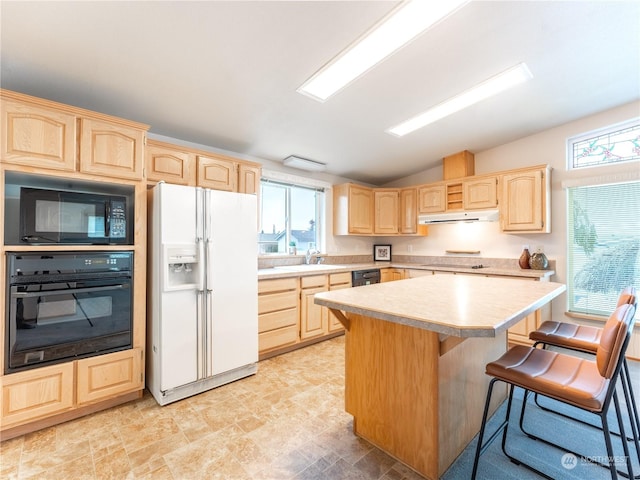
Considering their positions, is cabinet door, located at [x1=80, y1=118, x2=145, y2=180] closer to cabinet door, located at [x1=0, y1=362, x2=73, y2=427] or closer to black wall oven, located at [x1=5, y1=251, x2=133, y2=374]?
black wall oven, located at [x1=5, y1=251, x2=133, y2=374]

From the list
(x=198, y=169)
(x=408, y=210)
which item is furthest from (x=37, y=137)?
(x=408, y=210)

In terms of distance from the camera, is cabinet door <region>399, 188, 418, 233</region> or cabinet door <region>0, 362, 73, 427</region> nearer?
cabinet door <region>0, 362, 73, 427</region>

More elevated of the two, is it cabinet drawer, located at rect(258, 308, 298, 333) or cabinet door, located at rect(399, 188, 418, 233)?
cabinet door, located at rect(399, 188, 418, 233)

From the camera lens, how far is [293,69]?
2238 mm

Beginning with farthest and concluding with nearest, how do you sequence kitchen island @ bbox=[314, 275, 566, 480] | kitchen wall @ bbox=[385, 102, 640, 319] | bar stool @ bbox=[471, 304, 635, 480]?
1. kitchen wall @ bbox=[385, 102, 640, 319]
2. kitchen island @ bbox=[314, 275, 566, 480]
3. bar stool @ bbox=[471, 304, 635, 480]

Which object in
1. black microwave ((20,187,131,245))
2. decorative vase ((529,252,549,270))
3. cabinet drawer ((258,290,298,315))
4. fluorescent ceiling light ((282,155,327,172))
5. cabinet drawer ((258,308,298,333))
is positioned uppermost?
fluorescent ceiling light ((282,155,327,172))

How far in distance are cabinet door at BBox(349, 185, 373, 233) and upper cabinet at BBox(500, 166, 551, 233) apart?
71.8 inches

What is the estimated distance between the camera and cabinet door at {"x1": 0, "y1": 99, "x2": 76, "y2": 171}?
183 cm

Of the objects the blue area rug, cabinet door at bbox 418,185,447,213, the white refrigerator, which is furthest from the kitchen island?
cabinet door at bbox 418,185,447,213

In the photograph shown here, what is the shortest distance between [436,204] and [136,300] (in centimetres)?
389

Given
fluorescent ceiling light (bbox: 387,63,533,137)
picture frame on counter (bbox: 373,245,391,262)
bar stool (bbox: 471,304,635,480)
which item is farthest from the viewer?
picture frame on counter (bbox: 373,245,391,262)

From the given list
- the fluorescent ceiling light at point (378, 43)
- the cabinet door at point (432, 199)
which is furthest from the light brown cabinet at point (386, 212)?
the fluorescent ceiling light at point (378, 43)

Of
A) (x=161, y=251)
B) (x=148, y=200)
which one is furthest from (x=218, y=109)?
(x=161, y=251)

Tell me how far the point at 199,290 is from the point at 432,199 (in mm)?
3479
